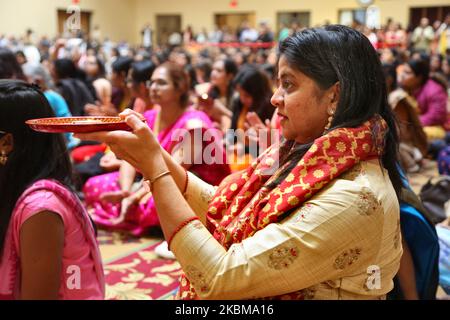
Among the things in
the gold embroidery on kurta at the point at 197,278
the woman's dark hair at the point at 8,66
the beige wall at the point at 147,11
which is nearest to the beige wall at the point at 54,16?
the beige wall at the point at 147,11

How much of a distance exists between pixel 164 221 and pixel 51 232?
0.39m

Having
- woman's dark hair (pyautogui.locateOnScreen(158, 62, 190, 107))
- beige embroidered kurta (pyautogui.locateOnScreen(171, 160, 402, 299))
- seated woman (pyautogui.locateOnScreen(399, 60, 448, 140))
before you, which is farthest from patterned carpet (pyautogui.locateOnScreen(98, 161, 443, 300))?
seated woman (pyautogui.locateOnScreen(399, 60, 448, 140))

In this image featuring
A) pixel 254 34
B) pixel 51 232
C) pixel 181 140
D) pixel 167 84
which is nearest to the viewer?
pixel 51 232

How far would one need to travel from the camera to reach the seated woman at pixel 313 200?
3.32 feet

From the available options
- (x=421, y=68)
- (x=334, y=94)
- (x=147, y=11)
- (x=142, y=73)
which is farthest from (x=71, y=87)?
(x=147, y=11)

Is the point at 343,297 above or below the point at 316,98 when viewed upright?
below

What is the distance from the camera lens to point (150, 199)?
336 cm

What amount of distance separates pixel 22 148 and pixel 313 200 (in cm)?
80

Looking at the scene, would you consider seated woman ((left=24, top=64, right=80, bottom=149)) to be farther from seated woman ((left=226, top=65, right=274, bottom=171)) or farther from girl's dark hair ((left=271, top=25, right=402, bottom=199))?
girl's dark hair ((left=271, top=25, right=402, bottom=199))

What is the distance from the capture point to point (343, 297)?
1070 millimetres

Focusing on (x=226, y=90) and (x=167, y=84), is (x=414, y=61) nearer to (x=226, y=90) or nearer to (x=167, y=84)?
(x=226, y=90)

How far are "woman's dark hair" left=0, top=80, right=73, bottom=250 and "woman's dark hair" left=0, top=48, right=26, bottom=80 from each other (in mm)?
2083
